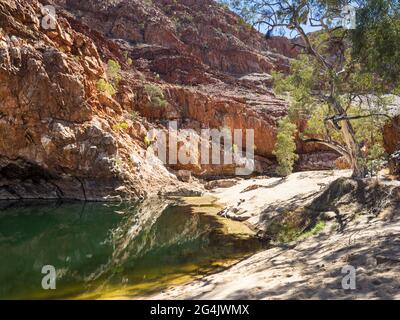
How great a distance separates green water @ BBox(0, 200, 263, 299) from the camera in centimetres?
980

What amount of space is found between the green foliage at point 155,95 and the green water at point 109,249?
27307 millimetres

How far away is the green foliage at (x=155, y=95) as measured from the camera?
165ft

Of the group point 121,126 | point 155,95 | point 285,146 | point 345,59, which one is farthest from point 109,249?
point 155,95

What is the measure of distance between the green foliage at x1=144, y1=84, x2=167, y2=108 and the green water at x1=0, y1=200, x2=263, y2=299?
27.3m

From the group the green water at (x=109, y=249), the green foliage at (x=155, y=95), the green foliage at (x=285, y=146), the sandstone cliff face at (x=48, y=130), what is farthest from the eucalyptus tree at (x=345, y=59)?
the green foliage at (x=155, y=95)

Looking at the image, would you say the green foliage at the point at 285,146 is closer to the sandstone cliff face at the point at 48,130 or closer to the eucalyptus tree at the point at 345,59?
the sandstone cliff face at the point at 48,130

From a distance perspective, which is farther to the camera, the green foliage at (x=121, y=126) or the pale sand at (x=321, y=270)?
the green foliage at (x=121, y=126)

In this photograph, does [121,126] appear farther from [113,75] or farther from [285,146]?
[285,146]

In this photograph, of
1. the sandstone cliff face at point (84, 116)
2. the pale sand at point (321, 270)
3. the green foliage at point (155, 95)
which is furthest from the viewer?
the green foliage at point (155, 95)

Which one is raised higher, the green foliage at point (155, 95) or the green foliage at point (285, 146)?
the green foliage at point (155, 95)

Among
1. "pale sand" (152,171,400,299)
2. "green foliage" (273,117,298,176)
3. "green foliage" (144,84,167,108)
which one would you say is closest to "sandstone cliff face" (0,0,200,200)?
"green foliage" (144,84,167,108)

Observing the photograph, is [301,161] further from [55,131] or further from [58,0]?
[58,0]

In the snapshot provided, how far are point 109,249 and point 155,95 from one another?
38975mm

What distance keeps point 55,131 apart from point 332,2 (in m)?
24.1
